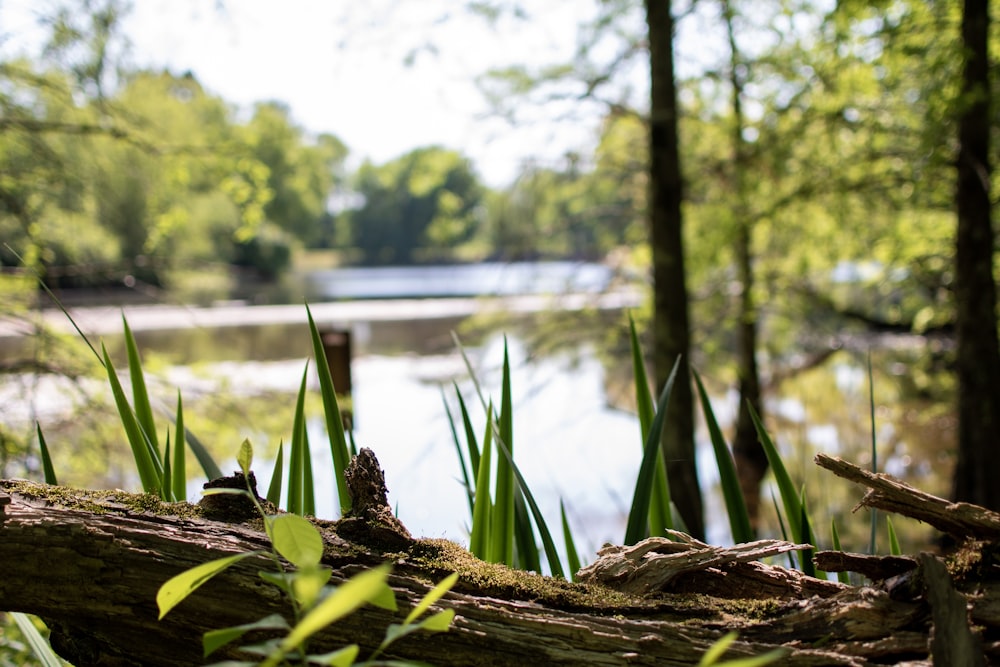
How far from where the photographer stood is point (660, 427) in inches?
49.4

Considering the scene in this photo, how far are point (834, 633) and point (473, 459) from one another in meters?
0.74

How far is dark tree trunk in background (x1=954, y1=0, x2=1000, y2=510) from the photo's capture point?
4.50 meters

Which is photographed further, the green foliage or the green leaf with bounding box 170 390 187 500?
the green leaf with bounding box 170 390 187 500

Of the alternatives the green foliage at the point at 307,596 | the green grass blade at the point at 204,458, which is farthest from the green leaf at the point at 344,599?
the green grass blade at the point at 204,458

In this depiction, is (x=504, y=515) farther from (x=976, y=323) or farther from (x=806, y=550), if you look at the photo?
(x=976, y=323)

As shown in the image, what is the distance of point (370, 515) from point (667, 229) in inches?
171

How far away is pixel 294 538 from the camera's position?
68 centimetres

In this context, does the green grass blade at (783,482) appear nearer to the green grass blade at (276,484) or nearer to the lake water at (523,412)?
the green grass blade at (276,484)

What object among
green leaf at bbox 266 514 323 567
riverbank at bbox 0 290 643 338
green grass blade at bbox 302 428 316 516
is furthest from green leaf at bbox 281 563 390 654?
riverbank at bbox 0 290 643 338

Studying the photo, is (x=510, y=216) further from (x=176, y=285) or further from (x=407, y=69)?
(x=176, y=285)

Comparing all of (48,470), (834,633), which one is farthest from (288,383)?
(834,633)

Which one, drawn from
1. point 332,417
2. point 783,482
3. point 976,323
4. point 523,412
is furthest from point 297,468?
point 523,412

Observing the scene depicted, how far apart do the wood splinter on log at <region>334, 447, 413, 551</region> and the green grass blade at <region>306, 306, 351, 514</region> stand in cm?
13

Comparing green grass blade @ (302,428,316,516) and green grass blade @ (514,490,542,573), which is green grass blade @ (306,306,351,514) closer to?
green grass blade @ (302,428,316,516)
